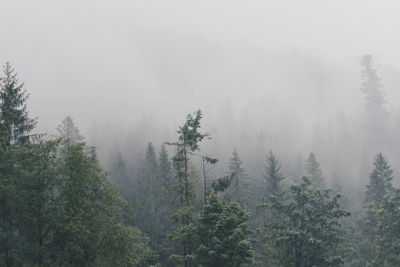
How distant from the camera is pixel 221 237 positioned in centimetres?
2627

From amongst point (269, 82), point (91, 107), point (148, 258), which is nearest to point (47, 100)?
point (91, 107)

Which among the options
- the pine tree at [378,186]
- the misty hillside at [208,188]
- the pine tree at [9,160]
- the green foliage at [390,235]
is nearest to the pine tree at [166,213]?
the misty hillside at [208,188]

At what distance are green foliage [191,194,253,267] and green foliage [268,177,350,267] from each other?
20.7ft

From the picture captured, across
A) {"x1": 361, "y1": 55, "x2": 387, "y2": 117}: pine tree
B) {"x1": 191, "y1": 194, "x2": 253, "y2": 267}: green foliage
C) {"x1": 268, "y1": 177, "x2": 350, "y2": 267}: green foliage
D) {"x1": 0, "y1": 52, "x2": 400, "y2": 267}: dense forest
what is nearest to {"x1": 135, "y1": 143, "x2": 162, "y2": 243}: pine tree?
{"x1": 0, "y1": 52, "x2": 400, "y2": 267}: dense forest

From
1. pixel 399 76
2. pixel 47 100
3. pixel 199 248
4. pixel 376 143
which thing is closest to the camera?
pixel 199 248

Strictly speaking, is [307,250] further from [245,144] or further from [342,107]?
[342,107]

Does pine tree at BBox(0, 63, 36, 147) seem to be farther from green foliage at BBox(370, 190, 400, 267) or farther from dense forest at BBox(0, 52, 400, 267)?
green foliage at BBox(370, 190, 400, 267)

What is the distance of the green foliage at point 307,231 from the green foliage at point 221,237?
6.31m

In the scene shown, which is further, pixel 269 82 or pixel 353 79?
pixel 269 82

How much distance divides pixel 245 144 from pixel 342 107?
43692 millimetres

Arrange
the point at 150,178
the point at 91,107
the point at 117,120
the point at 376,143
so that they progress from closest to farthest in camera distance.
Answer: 1. the point at 150,178
2. the point at 376,143
3. the point at 117,120
4. the point at 91,107

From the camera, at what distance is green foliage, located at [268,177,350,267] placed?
31.5m

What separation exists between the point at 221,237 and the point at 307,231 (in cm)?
938

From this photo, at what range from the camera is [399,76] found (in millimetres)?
167500
